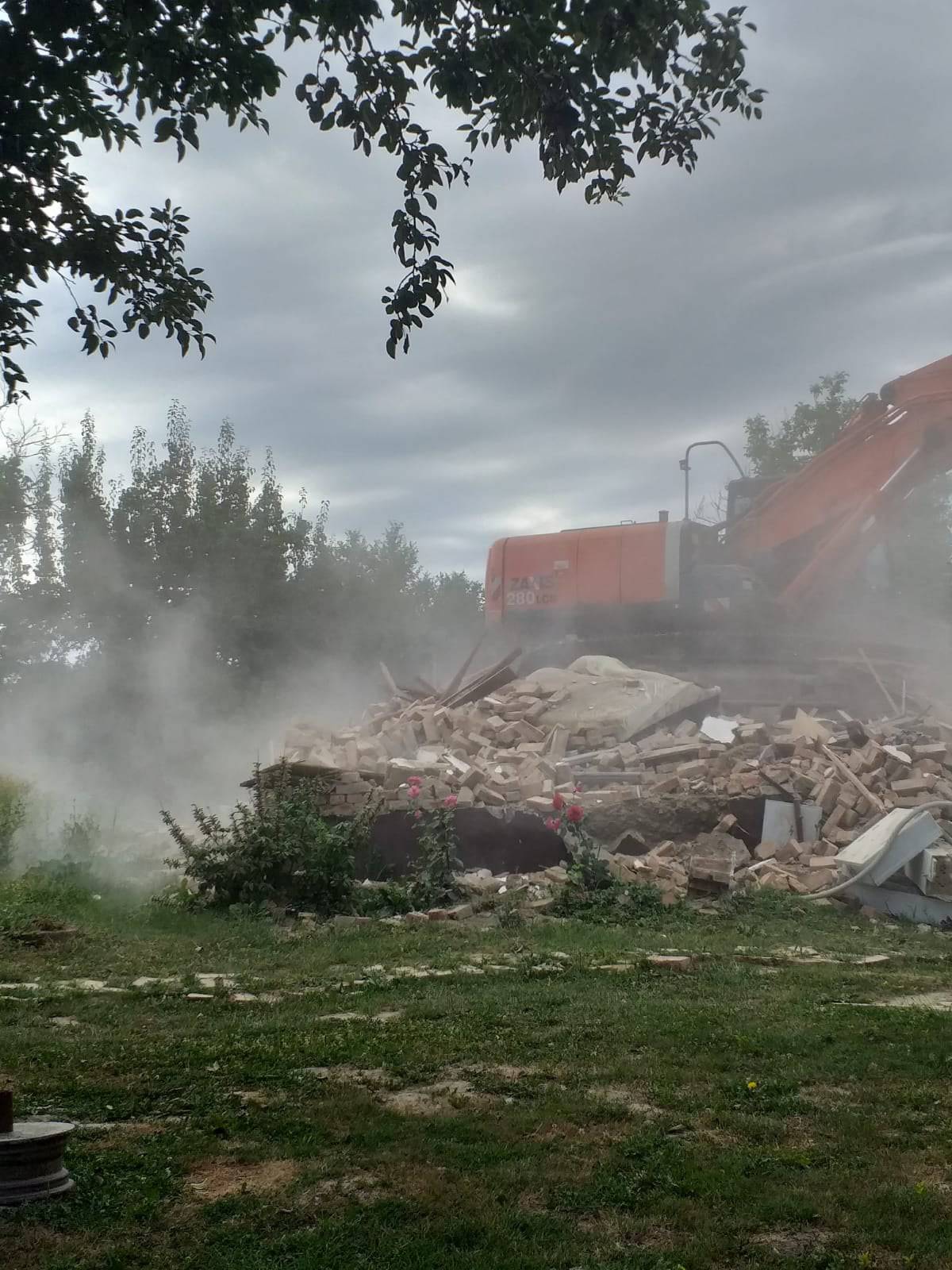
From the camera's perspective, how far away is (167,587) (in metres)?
30.7

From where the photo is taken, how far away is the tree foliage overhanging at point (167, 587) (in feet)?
96.9

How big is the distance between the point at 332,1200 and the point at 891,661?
18.5 meters

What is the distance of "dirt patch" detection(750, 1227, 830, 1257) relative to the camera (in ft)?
11.9

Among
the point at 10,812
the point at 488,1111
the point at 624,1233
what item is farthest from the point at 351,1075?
the point at 10,812

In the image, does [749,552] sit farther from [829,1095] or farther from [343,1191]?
[343,1191]

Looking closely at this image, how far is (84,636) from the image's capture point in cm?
2991

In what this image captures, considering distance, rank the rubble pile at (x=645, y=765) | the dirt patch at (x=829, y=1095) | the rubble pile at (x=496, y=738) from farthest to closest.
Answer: the rubble pile at (x=496, y=738), the rubble pile at (x=645, y=765), the dirt patch at (x=829, y=1095)

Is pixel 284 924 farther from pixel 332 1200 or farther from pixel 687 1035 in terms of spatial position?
pixel 332 1200

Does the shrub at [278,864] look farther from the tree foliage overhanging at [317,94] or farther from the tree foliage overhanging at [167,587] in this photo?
the tree foliage overhanging at [167,587]

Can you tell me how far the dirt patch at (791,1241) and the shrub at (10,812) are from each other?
12110 millimetres

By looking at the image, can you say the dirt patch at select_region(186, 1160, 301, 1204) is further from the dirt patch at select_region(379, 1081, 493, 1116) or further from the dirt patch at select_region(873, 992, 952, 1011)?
the dirt patch at select_region(873, 992, 952, 1011)

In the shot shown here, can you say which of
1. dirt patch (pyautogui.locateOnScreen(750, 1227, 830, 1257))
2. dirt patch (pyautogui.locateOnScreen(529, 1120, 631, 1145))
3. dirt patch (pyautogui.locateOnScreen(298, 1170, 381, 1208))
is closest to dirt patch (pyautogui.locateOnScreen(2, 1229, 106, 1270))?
dirt patch (pyautogui.locateOnScreen(298, 1170, 381, 1208))

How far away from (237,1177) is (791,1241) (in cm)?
188

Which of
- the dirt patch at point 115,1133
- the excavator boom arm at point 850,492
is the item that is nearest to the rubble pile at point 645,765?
the excavator boom arm at point 850,492
